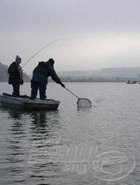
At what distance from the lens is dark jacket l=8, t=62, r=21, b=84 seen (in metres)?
25.3

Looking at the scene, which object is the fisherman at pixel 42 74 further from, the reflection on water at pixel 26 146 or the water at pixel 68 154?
the water at pixel 68 154

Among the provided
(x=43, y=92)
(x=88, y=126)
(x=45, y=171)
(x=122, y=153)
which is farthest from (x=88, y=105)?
(x=45, y=171)

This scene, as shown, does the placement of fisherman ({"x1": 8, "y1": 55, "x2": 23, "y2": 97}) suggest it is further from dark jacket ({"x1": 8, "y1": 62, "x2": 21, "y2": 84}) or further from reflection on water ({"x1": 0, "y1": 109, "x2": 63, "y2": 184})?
reflection on water ({"x1": 0, "y1": 109, "x2": 63, "y2": 184})

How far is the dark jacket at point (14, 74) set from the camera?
25266 mm

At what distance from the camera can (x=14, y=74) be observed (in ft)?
83.7

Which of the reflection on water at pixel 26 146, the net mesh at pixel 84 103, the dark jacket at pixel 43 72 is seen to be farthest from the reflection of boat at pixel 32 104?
the net mesh at pixel 84 103

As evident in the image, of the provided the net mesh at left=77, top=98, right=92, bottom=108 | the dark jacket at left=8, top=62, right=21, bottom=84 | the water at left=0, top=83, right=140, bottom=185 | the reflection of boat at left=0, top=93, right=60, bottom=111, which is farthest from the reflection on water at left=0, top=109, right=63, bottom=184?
the net mesh at left=77, top=98, right=92, bottom=108

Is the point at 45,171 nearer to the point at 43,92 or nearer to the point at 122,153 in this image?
the point at 122,153

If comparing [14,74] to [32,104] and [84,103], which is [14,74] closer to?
[32,104]

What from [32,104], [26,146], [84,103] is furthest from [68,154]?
[84,103]

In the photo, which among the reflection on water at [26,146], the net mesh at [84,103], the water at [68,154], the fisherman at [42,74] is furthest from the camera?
the net mesh at [84,103]

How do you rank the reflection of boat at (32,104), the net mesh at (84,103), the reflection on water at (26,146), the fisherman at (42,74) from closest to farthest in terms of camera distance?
the reflection on water at (26,146) → the reflection of boat at (32,104) → the fisherman at (42,74) → the net mesh at (84,103)

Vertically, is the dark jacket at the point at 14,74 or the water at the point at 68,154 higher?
the dark jacket at the point at 14,74

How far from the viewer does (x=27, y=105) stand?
79.7ft
